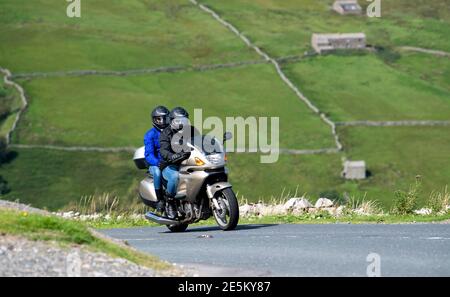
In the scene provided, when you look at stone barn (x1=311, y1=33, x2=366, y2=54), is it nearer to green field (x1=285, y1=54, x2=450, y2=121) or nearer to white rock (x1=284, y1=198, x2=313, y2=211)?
green field (x1=285, y1=54, x2=450, y2=121)

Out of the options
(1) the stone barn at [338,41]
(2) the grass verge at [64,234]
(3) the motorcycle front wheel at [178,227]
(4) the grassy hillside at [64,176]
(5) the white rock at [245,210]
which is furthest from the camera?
(1) the stone barn at [338,41]

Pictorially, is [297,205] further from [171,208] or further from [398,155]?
[398,155]

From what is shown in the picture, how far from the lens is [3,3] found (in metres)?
159

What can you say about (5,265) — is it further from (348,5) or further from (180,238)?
(348,5)

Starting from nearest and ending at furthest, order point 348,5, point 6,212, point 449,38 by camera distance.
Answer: point 6,212
point 449,38
point 348,5

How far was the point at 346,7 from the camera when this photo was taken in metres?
175

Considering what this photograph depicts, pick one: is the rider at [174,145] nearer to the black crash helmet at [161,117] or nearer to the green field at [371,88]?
the black crash helmet at [161,117]

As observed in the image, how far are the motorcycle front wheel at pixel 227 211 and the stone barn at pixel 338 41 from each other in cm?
12770

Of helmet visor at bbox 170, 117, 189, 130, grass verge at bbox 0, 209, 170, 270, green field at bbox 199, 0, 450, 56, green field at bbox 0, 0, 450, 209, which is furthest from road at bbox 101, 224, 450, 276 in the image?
green field at bbox 199, 0, 450, 56

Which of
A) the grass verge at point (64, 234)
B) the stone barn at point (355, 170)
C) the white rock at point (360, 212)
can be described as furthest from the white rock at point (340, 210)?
the stone barn at point (355, 170)

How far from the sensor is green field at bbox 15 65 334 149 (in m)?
110

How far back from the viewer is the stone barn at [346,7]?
6845 inches

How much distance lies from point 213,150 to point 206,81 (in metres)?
112
